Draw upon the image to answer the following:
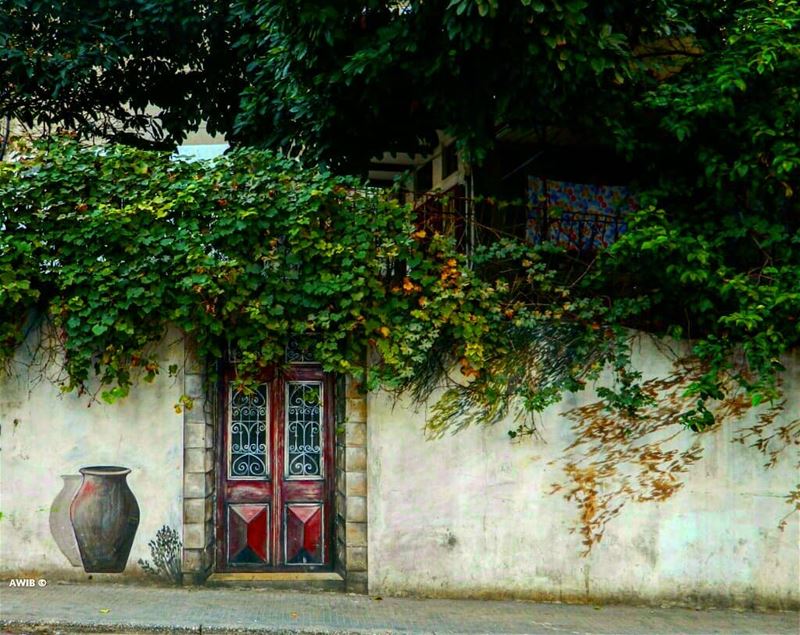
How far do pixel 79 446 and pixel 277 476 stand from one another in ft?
6.04

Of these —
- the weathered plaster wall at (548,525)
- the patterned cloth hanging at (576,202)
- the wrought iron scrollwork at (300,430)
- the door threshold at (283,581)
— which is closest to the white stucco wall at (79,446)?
the door threshold at (283,581)

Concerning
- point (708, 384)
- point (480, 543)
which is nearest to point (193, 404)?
point (480, 543)

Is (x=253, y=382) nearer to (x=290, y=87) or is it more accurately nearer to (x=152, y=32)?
(x=290, y=87)

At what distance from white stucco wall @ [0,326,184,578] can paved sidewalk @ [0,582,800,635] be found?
0.59 m

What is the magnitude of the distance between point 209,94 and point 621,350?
266 inches

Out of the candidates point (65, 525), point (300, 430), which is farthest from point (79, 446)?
point (300, 430)

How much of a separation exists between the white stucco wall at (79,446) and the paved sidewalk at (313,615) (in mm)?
586

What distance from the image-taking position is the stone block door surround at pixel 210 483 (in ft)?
26.0

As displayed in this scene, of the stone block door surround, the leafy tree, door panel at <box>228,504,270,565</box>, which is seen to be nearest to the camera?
the leafy tree

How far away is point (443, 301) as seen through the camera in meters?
7.69

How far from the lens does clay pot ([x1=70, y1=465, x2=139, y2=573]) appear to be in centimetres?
782

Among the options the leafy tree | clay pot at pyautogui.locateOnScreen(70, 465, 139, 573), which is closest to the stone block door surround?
clay pot at pyautogui.locateOnScreen(70, 465, 139, 573)

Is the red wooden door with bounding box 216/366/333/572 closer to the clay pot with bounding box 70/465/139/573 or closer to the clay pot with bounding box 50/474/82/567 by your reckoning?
the clay pot with bounding box 70/465/139/573

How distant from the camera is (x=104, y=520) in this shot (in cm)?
783
